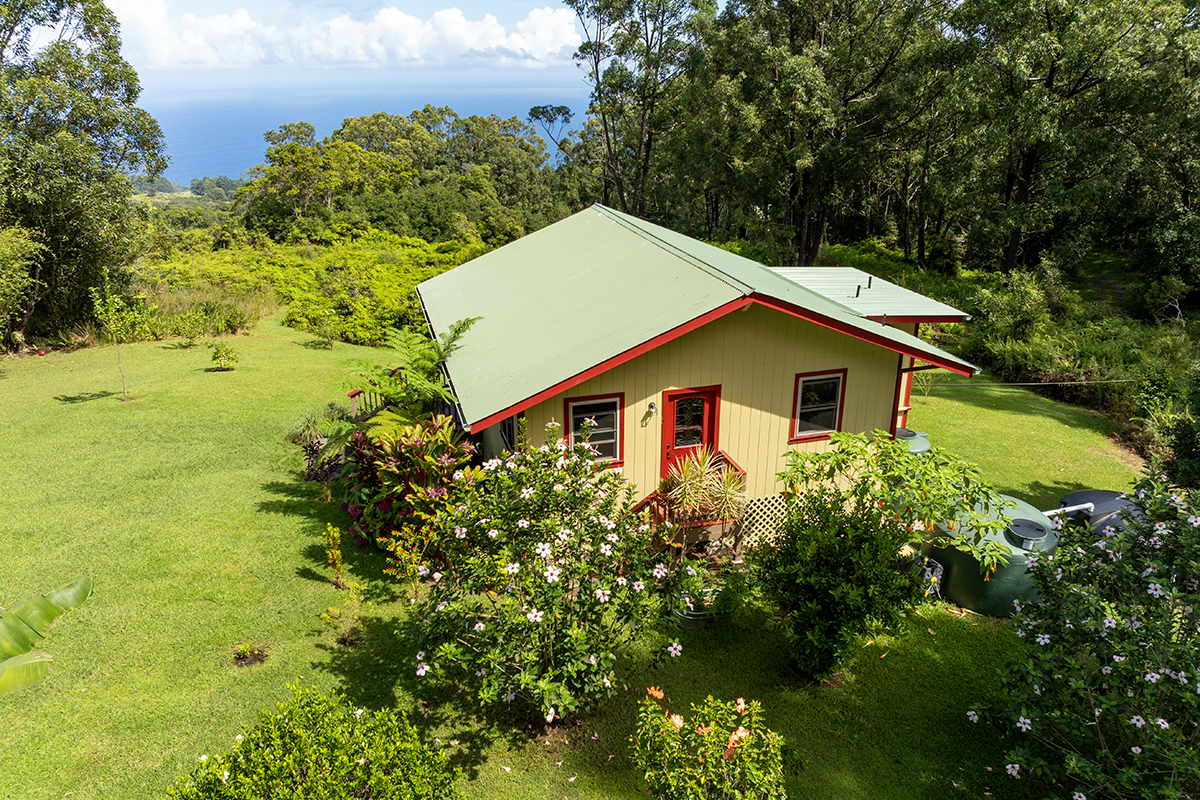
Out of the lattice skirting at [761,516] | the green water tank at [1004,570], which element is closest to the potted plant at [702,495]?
the lattice skirting at [761,516]

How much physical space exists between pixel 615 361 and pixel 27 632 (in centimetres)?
638

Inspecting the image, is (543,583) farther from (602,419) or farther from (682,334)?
(682,334)

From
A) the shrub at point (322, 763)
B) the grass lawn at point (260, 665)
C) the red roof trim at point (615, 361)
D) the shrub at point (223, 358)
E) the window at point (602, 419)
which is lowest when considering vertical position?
the grass lawn at point (260, 665)

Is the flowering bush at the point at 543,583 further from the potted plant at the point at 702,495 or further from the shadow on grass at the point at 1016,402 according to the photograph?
the shadow on grass at the point at 1016,402

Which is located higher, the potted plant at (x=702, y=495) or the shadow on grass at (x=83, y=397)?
the potted plant at (x=702, y=495)

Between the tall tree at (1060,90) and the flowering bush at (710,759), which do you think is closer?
the flowering bush at (710,759)

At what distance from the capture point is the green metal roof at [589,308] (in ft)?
29.4

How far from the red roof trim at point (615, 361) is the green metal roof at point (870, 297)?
4950 mm

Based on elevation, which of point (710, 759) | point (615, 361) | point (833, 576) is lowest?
point (710, 759)

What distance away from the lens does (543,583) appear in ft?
18.6

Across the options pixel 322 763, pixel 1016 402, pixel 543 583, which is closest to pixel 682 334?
pixel 543 583

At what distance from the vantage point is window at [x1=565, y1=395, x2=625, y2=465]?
366 inches

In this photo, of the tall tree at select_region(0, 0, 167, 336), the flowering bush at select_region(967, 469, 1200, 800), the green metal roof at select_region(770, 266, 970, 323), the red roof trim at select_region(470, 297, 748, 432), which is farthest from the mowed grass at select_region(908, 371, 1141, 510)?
the tall tree at select_region(0, 0, 167, 336)

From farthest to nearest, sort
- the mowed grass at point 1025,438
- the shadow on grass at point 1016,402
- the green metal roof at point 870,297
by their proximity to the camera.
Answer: the shadow on grass at point 1016,402
the mowed grass at point 1025,438
the green metal roof at point 870,297
